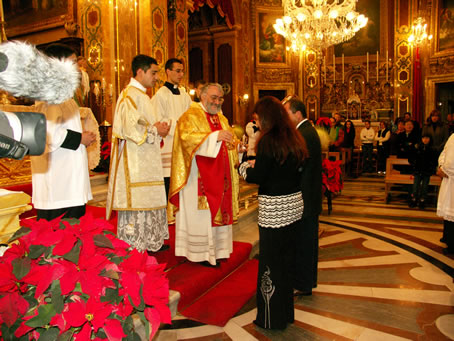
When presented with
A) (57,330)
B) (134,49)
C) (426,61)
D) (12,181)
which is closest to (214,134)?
(57,330)

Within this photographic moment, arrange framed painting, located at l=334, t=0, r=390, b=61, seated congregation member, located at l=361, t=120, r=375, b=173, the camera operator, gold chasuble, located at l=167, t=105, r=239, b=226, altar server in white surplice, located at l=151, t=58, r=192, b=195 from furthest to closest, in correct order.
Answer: framed painting, located at l=334, t=0, r=390, b=61 → seated congregation member, located at l=361, t=120, r=375, b=173 → altar server in white surplice, located at l=151, t=58, r=192, b=195 → gold chasuble, located at l=167, t=105, r=239, b=226 → the camera operator

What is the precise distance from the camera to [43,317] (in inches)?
39.8

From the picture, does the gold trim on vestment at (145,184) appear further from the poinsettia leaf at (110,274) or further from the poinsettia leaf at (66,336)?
the poinsettia leaf at (66,336)

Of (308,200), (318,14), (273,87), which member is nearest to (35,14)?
(318,14)

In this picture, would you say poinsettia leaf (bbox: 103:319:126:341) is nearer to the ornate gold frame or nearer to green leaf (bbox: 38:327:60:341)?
green leaf (bbox: 38:327:60:341)

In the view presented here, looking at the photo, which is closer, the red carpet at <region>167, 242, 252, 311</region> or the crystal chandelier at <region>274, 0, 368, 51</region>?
the red carpet at <region>167, 242, 252, 311</region>

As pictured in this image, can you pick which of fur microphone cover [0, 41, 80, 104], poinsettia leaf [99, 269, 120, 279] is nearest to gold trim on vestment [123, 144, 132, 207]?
poinsettia leaf [99, 269, 120, 279]

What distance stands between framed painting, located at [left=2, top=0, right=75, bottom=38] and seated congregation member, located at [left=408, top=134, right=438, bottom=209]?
7535mm

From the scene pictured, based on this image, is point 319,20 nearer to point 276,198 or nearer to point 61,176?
point 276,198

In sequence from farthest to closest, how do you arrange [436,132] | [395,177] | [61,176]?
[395,177] < [436,132] < [61,176]

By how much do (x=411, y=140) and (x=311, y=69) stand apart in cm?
1007

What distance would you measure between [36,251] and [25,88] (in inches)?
23.4

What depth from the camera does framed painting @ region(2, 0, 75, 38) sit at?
8.80 meters

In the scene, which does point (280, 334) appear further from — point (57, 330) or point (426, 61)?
point (426, 61)
